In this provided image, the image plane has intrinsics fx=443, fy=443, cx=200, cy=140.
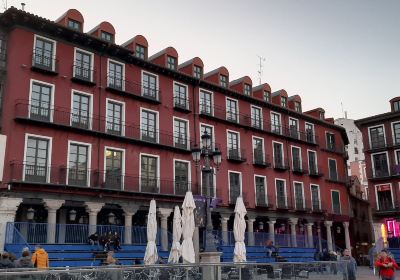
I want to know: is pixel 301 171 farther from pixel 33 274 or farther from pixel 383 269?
pixel 33 274

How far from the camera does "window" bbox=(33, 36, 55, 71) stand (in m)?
25.9

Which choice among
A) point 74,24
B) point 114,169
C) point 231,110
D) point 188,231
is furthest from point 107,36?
point 188,231

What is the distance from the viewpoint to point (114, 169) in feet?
92.1

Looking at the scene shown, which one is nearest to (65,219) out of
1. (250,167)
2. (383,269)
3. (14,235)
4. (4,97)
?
(14,235)

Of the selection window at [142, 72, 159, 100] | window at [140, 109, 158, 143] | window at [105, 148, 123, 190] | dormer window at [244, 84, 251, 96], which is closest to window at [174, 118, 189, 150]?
window at [140, 109, 158, 143]

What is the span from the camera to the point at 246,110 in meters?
38.2

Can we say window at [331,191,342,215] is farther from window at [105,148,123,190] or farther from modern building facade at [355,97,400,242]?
window at [105,148,123,190]

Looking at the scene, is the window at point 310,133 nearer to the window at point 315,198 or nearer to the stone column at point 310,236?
the window at point 315,198

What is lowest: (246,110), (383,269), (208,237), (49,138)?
(383,269)

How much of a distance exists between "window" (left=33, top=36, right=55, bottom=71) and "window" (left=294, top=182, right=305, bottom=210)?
2393 cm

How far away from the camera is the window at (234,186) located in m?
34.5

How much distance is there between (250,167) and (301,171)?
6.47 m

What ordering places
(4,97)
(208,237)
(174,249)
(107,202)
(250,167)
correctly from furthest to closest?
1. (250,167)
2. (107,202)
3. (4,97)
4. (174,249)
5. (208,237)

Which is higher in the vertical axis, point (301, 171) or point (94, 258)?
point (301, 171)
